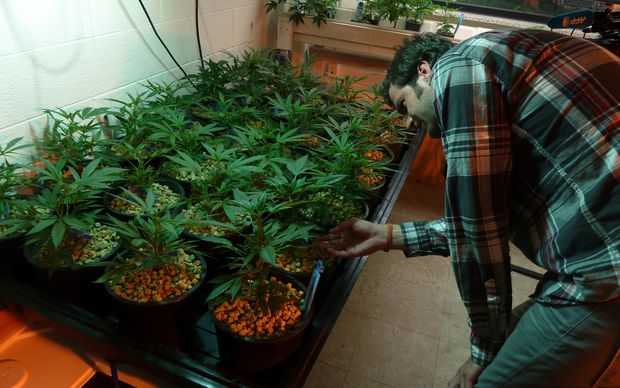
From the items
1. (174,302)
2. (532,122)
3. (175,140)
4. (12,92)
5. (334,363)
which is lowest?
(334,363)

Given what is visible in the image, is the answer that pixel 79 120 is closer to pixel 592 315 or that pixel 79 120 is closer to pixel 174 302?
pixel 174 302

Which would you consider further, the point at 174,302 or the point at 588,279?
the point at 174,302

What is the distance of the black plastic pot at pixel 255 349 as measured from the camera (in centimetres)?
87

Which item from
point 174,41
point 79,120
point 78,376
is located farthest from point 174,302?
point 174,41

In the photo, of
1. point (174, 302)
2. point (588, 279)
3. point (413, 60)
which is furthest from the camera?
point (413, 60)

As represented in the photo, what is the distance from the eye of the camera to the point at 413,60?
42.2 inches

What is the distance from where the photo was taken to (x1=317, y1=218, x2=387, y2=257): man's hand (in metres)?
1.17

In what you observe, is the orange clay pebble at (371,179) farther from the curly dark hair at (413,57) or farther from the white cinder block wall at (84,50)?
the white cinder block wall at (84,50)

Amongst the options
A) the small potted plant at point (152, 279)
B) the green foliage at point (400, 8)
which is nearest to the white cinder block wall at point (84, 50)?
the small potted plant at point (152, 279)

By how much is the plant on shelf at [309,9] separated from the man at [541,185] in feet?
6.48

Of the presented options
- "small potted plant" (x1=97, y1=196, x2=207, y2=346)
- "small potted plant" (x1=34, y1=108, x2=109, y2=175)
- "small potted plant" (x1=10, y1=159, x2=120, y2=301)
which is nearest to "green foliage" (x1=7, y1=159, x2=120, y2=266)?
"small potted plant" (x1=10, y1=159, x2=120, y2=301)

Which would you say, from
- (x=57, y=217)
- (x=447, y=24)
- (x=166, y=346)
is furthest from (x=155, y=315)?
(x=447, y=24)

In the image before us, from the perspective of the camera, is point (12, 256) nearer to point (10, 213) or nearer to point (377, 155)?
point (10, 213)

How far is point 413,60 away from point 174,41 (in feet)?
4.38
